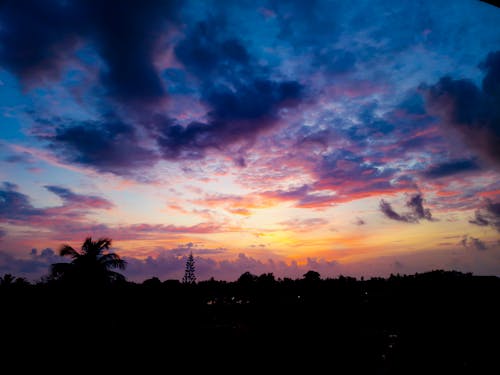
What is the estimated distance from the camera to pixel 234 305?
2073 centimetres

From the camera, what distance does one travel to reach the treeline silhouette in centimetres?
872

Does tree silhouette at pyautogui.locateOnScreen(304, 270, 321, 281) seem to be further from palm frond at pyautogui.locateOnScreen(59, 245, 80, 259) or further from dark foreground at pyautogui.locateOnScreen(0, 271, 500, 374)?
palm frond at pyautogui.locateOnScreen(59, 245, 80, 259)

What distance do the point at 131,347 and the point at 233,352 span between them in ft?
12.8

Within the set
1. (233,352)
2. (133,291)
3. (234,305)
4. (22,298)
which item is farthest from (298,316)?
(22,298)

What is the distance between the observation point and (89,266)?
19.1 meters

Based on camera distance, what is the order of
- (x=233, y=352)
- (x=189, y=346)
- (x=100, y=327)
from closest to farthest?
(x=233, y=352)
(x=189, y=346)
(x=100, y=327)

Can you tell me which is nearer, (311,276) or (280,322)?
(280,322)

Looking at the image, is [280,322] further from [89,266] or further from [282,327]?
[89,266]

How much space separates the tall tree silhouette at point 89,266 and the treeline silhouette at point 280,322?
0.07 metres

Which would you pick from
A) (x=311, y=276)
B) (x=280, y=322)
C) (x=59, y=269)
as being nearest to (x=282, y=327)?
(x=280, y=322)

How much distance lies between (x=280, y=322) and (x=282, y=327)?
1561mm

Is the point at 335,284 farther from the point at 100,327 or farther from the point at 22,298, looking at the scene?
the point at 22,298

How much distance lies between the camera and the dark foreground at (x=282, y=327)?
8539 millimetres

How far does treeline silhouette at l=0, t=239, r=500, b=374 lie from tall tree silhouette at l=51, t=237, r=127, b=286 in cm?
7
